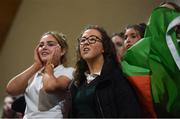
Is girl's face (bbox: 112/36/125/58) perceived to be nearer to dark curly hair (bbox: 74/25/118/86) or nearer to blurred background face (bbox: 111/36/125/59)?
blurred background face (bbox: 111/36/125/59)

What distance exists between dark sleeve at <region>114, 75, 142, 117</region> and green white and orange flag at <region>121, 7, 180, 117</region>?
0.04 metres

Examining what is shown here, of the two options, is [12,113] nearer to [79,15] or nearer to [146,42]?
[79,15]

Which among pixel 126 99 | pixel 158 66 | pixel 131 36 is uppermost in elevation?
pixel 131 36

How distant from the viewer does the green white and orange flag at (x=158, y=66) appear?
1515mm

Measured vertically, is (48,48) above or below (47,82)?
above

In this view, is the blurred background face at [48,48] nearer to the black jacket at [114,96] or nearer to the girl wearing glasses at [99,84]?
the girl wearing glasses at [99,84]

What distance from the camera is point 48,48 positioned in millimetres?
1998

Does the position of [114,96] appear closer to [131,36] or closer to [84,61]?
[84,61]

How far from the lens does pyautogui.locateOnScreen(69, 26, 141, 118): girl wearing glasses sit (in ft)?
5.12

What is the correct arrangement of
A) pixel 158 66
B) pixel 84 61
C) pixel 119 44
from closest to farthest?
pixel 158 66 → pixel 84 61 → pixel 119 44

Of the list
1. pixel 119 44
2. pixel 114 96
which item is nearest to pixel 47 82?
pixel 114 96

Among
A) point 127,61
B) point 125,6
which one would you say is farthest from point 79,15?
point 127,61

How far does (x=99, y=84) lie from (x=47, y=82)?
0.30 m

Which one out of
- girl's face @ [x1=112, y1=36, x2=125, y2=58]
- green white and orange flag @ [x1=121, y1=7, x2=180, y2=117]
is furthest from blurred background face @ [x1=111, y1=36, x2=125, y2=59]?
green white and orange flag @ [x1=121, y1=7, x2=180, y2=117]
